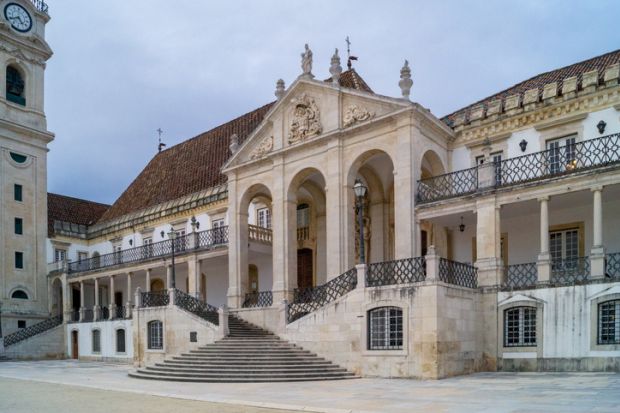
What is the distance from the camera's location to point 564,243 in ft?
64.2

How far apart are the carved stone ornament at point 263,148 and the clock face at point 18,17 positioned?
2245 centimetres

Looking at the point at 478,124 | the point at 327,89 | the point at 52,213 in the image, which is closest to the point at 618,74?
the point at 478,124

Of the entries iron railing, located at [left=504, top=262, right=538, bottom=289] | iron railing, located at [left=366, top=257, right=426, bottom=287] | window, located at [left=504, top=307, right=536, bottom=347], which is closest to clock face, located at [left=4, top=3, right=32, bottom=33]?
iron railing, located at [left=366, top=257, right=426, bottom=287]

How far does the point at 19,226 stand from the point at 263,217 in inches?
695

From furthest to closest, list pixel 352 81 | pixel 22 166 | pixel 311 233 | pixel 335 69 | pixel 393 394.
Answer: pixel 22 166 → pixel 311 233 → pixel 352 81 → pixel 335 69 → pixel 393 394

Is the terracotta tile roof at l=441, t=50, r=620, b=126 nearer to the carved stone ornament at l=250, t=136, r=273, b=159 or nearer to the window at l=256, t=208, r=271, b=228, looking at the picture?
the carved stone ornament at l=250, t=136, r=273, b=159

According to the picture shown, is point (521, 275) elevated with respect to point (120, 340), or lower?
elevated

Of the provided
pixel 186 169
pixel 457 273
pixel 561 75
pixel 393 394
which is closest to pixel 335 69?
pixel 561 75

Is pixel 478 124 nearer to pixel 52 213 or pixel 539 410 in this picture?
pixel 539 410

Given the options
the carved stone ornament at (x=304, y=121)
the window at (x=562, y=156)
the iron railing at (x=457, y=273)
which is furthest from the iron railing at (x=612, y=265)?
the carved stone ornament at (x=304, y=121)

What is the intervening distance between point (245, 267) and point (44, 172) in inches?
800

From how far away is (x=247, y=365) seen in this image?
1744cm

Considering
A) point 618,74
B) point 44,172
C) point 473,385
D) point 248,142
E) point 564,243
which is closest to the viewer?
point 473,385

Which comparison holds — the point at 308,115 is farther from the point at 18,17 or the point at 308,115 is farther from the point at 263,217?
the point at 18,17
